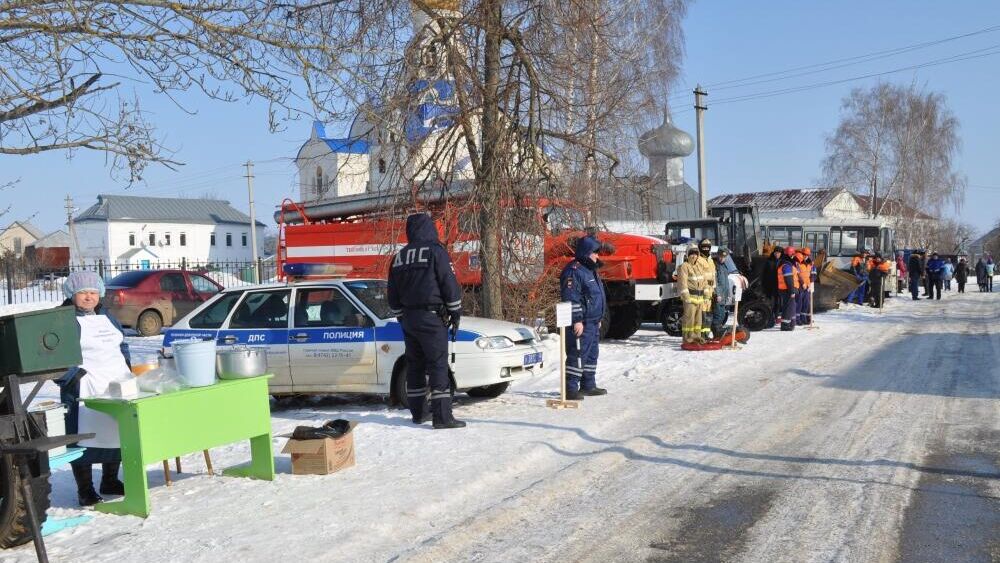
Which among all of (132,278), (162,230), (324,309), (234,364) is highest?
(162,230)

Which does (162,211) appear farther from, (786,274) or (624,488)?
(624,488)

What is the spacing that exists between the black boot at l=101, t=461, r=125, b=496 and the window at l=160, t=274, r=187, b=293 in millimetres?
14504

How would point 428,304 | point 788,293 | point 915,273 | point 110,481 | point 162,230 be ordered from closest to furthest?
point 110,481 → point 428,304 → point 788,293 → point 915,273 → point 162,230

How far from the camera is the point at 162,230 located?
85.3 m

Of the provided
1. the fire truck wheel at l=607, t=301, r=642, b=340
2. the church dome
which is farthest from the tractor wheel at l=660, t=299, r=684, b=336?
the church dome

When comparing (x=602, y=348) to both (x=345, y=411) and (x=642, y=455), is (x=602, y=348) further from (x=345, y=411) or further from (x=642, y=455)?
(x=642, y=455)

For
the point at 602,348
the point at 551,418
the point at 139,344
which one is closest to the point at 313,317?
the point at 551,418

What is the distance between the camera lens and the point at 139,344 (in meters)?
17.2

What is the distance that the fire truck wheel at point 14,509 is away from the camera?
5.12m

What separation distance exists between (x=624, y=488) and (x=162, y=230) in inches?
3396

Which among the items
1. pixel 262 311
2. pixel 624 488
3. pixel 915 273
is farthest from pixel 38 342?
pixel 915 273

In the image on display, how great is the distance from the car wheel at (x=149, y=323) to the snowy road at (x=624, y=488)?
10691 millimetres

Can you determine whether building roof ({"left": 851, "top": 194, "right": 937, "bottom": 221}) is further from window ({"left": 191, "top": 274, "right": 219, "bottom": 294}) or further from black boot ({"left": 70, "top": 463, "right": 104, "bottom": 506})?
black boot ({"left": 70, "top": 463, "right": 104, "bottom": 506})

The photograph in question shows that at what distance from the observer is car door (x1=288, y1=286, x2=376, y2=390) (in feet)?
31.1
